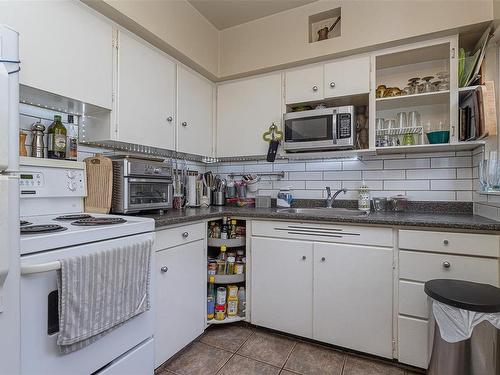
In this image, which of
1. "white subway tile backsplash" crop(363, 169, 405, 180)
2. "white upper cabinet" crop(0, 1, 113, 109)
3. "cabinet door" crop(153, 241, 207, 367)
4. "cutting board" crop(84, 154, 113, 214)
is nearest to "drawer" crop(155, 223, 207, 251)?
"cabinet door" crop(153, 241, 207, 367)

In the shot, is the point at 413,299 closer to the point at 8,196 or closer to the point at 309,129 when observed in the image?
the point at 309,129

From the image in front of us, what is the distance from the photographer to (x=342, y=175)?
2.32 meters

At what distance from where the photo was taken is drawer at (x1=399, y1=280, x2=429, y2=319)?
1.54 meters

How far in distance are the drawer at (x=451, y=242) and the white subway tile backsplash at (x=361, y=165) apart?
2.53 feet

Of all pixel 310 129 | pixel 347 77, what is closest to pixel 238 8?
pixel 347 77

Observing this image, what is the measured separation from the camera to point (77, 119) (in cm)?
172

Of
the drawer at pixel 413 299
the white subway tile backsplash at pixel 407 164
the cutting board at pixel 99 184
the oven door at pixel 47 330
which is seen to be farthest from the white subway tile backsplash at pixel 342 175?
the oven door at pixel 47 330

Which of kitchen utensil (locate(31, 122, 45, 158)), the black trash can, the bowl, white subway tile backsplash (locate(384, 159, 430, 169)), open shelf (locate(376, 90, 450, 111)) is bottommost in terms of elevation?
the black trash can

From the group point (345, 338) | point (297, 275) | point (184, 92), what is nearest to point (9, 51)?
point (184, 92)

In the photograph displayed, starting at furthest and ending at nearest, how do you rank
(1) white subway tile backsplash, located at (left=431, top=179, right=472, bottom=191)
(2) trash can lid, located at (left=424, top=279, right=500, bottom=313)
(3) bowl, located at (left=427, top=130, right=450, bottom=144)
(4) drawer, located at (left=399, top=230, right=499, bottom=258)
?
(1) white subway tile backsplash, located at (left=431, top=179, right=472, bottom=191) → (3) bowl, located at (left=427, top=130, right=450, bottom=144) → (4) drawer, located at (left=399, top=230, right=499, bottom=258) → (2) trash can lid, located at (left=424, top=279, right=500, bottom=313)

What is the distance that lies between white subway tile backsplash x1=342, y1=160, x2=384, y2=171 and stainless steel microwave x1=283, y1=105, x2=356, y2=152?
312mm

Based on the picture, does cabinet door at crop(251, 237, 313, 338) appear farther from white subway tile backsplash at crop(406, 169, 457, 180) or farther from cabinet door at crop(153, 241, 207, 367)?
white subway tile backsplash at crop(406, 169, 457, 180)

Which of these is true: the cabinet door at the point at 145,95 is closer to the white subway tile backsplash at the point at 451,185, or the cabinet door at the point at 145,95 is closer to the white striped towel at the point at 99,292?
the white striped towel at the point at 99,292

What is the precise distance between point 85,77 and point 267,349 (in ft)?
6.51
